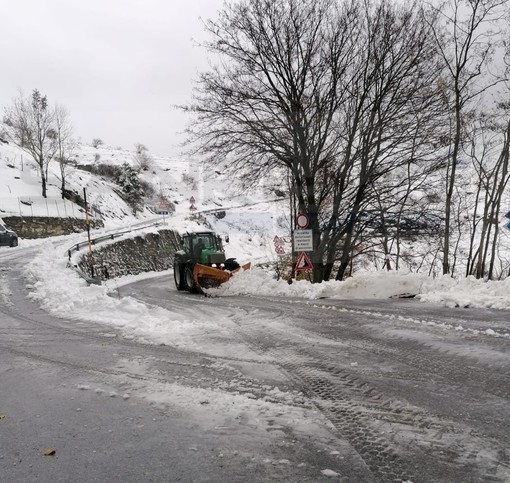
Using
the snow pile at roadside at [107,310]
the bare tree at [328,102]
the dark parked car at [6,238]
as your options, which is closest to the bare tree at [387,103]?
the bare tree at [328,102]

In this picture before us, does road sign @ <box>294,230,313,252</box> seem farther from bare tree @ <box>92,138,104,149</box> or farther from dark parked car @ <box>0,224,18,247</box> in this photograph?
bare tree @ <box>92,138,104,149</box>

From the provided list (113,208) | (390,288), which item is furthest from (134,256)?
(390,288)

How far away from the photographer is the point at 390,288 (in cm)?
1107

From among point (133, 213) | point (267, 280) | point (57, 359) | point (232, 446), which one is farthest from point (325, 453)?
point (133, 213)

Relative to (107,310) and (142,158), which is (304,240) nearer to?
(107,310)

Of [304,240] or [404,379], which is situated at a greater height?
[304,240]

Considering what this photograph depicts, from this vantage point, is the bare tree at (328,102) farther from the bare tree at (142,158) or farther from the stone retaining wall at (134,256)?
the bare tree at (142,158)

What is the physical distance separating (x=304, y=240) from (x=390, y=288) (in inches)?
158

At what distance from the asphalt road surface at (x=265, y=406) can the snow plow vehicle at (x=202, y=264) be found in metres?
8.73

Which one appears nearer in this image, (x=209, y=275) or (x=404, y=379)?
(x=404, y=379)

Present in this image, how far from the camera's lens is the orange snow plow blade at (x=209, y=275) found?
15.4 metres

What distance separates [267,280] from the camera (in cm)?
1454

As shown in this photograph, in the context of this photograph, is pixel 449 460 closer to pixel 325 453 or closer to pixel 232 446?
pixel 325 453

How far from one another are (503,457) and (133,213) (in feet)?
195
